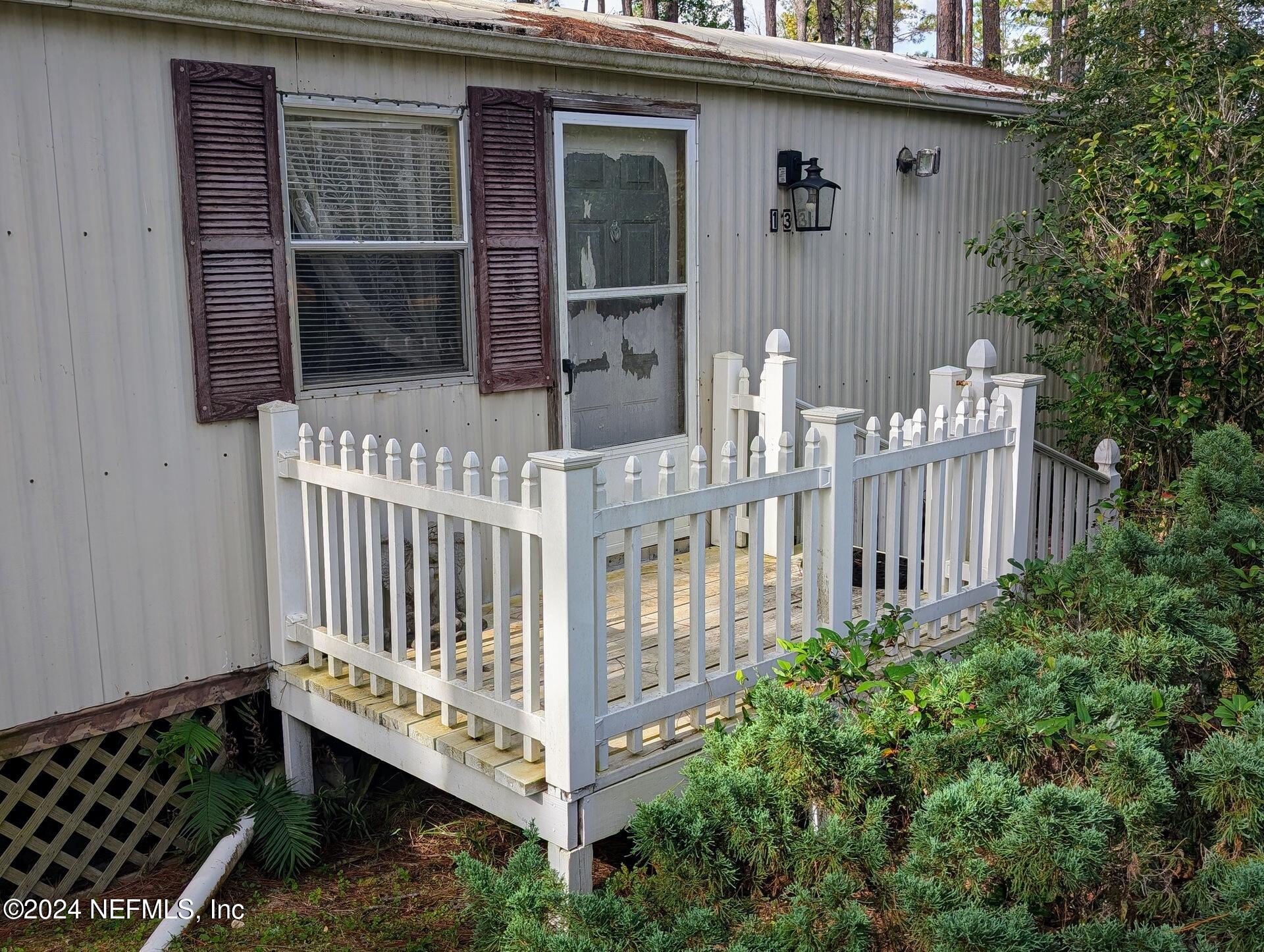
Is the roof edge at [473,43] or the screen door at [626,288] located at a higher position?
the roof edge at [473,43]

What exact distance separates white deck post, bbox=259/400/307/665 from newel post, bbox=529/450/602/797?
138 centimetres

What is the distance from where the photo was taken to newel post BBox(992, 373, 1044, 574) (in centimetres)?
511

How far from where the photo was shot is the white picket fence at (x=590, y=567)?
3.50 metres

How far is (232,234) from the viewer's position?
4.23 m

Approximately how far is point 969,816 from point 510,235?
348cm

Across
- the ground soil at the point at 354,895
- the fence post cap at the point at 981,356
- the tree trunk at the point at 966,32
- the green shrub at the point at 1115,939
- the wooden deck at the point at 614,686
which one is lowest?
the ground soil at the point at 354,895

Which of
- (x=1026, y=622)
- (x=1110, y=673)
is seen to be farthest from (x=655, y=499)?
(x=1110, y=673)

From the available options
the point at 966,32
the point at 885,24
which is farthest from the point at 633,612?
the point at 966,32

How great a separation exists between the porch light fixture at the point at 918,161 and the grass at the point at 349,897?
443 cm

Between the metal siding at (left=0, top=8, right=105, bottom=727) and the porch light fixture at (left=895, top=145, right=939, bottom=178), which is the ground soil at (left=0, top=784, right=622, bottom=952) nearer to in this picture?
the metal siding at (left=0, top=8, right=105, bottom=727)

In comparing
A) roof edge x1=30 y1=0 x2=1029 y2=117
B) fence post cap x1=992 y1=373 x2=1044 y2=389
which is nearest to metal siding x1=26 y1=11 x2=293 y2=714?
roof edge x1=30 y1=0 x2=1029 y2=117

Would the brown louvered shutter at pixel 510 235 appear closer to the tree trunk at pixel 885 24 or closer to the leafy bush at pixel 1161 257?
the leafy bush at pixel 1161 257

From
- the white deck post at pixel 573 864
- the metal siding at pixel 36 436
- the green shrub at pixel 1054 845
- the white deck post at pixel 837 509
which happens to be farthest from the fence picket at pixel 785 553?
the metal siding at pixel 36 436

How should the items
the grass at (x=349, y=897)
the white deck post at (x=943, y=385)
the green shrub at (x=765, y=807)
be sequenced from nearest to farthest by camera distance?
the green shrub at (x=765, y=807), the grass at (x=349, y=897), the white deck post at (x=943, y=385)
